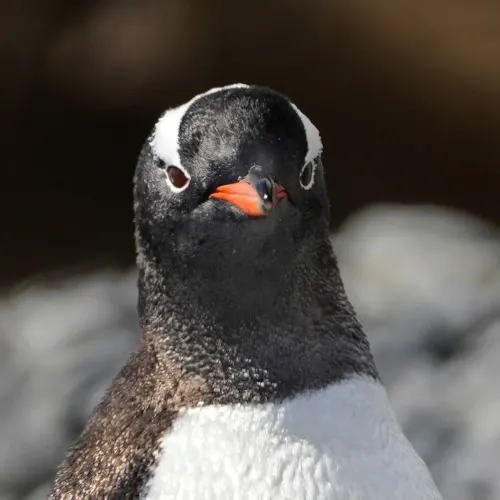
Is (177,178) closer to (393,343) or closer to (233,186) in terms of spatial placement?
(233,186)

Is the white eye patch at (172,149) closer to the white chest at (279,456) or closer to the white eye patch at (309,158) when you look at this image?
the white eye patch at (309,158)

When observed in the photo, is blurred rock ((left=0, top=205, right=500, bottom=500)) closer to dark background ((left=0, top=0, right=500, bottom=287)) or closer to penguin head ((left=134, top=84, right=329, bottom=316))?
dark background ((left=0, top=0, right=500, bottom=287))

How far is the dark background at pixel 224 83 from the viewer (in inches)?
123

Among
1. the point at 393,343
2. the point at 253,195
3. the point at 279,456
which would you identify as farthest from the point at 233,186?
the point at 393,343

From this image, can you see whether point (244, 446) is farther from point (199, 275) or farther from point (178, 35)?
point (178, 35)

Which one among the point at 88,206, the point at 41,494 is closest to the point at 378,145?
the point at 88,206

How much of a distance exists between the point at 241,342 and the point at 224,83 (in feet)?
6.71

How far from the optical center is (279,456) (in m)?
1.36

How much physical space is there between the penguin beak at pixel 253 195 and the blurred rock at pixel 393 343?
3.95 feet

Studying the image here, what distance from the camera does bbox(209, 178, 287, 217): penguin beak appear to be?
1.26 metres

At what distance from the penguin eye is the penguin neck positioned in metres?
0.10

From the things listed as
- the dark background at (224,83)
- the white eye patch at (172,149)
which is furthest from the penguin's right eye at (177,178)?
the dark background at (224,83)

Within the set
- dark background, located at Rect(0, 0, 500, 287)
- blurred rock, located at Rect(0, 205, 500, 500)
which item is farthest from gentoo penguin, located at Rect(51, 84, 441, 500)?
dark background, located at Rect(0, 0, 500, 287)

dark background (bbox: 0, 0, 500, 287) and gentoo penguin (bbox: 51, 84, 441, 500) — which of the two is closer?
gentoo penguin (bbox: 51, 84, 441, 500)
